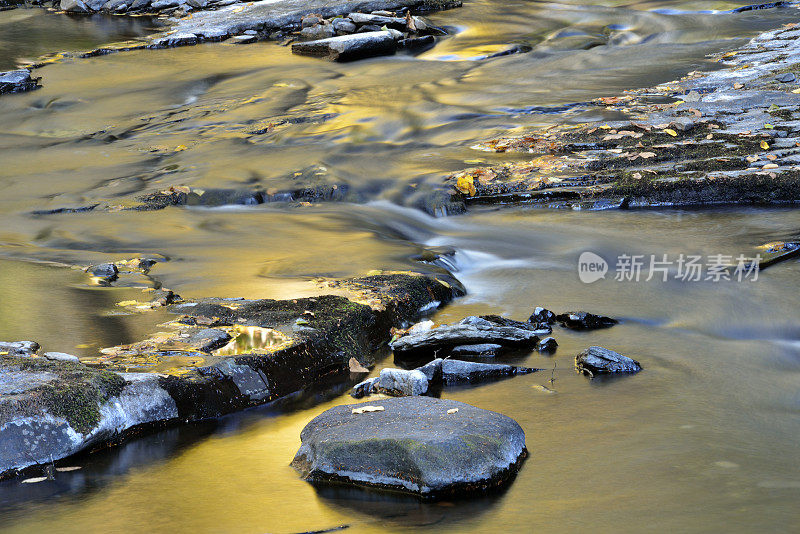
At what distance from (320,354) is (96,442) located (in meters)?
1.31

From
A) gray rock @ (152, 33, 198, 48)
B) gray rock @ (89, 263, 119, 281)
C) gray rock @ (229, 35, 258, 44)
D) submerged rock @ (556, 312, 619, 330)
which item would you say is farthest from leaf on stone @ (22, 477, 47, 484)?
gray rock @ (152, 33, 198, 48)

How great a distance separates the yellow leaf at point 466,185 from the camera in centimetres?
817

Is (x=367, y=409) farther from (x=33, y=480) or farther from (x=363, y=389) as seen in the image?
(x=33, y=480)

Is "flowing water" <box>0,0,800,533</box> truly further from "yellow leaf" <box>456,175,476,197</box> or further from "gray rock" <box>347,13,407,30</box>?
"gray rock" <box>347,13,407,30</box>

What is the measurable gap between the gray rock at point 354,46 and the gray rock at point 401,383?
12.1 m

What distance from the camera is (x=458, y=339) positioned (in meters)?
4.86

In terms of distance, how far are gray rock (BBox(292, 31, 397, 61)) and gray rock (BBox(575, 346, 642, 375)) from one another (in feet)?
39.4

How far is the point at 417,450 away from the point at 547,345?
5.62ft

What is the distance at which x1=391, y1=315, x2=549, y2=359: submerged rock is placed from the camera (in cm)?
485

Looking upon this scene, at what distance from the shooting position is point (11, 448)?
137 inches

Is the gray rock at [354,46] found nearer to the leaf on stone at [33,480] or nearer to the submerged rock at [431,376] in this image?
the submerged rock at [431,376]

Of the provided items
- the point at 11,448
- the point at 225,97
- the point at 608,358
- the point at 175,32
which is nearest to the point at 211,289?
the point at 11,448

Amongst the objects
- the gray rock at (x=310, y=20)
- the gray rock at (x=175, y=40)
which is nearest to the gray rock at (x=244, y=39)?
the gray rock at (x=175, y=40)

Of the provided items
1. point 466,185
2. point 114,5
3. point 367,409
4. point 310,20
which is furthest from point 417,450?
point 114,5
